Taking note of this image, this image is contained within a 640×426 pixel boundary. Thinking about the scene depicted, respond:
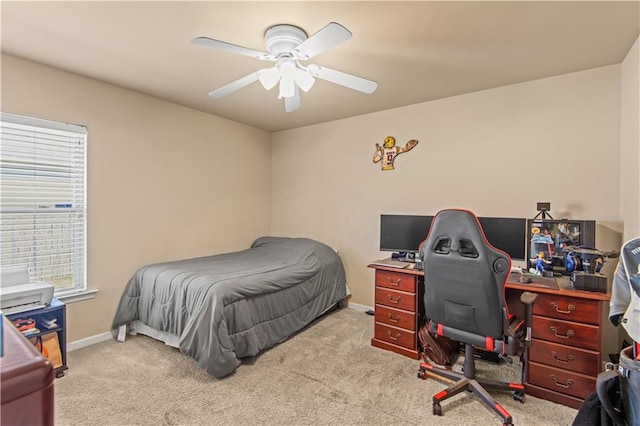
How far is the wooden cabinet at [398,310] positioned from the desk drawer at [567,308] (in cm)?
86

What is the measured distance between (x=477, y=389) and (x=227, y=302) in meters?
1.83

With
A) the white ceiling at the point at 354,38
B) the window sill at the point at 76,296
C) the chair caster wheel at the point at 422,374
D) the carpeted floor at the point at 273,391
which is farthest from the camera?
the window sill at the point at 76,296

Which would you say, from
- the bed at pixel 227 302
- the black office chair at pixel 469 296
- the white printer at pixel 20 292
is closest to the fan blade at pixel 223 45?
the black office chair at pixel 469 296

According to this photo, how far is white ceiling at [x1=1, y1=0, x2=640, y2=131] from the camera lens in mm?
1775

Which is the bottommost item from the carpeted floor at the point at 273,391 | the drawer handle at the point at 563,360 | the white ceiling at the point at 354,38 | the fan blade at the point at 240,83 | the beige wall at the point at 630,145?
the carpeted floor at the point at 273,391

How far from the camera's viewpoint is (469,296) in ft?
6.24

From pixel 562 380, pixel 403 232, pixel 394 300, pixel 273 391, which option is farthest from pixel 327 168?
pixel 562 380

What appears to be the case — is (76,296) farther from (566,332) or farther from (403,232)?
(566,332)

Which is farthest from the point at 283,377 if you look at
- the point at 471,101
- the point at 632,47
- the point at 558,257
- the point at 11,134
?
the point at 632,47

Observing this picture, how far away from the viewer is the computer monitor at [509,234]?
2578mm

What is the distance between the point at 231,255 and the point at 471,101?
3.15 metres

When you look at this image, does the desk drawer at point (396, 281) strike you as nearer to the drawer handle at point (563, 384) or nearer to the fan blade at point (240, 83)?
the drawer handle at point (563, 384)

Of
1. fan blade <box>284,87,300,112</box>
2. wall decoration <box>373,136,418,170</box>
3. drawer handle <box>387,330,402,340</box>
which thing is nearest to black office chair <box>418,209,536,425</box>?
drawer handle <box>387,330,402,340</box>

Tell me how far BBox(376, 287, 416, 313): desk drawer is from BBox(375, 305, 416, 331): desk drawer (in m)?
0.04
